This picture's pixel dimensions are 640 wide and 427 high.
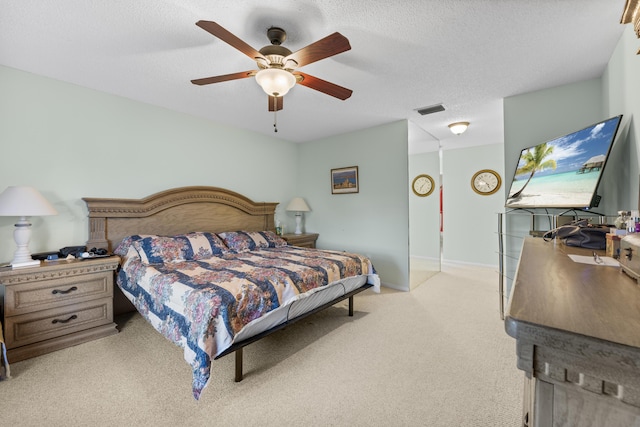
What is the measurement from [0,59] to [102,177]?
1194 millimetres

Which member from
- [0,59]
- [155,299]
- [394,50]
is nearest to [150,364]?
[155,299]

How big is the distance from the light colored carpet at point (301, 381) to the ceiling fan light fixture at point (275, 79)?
2.08m

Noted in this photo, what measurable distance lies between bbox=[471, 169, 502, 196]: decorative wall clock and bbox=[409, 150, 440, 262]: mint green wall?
0.83 metres

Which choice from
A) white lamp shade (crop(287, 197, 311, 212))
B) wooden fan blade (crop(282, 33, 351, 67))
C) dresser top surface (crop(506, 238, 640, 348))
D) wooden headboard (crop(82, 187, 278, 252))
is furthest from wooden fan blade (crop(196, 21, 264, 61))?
white lamp shade (crop(287, 197, 311, 212))

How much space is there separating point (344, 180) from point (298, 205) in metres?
0.93

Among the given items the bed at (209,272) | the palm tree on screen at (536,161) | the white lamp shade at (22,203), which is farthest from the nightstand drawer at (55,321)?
the palm tree on screen at (536,161)

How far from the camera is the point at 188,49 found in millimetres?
2166

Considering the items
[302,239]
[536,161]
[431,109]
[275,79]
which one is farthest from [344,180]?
[275,79]

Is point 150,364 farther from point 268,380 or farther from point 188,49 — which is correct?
point 188,49

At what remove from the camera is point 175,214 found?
350 centimetres

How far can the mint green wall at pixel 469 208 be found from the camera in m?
5.18

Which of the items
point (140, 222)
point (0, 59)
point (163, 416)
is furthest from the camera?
point (140, 222)

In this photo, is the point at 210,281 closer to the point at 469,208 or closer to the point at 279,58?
the point at 279,58

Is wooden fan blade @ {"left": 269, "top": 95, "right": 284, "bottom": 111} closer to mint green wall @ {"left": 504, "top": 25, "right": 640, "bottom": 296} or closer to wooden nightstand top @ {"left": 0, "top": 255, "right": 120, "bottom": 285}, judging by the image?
wooden nightstand top @ {"left": 0, "top": 255, "right": 120, "bottom": 285}
